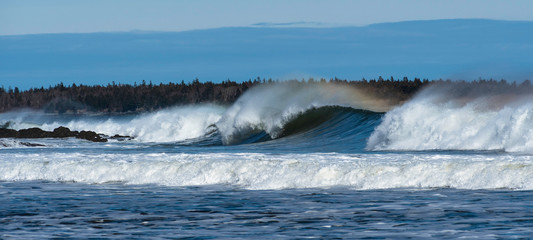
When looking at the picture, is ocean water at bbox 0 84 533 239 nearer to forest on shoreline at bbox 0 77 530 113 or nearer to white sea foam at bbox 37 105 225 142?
white sea foam at bbox 37 105 225 142

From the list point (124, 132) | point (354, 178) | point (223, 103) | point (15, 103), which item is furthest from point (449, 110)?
point (15, 103)

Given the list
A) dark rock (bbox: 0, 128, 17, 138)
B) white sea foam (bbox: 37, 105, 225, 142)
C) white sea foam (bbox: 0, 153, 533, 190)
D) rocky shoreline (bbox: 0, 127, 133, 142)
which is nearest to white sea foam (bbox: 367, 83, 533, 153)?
white sea foam (bbox: 0, 153, 533, 190)

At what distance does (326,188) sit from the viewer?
Result: 1579cm

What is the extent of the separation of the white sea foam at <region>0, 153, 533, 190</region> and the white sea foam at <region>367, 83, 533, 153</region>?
15.4 ft

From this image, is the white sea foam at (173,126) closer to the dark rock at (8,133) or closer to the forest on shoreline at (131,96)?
the dark rock at (8,133)

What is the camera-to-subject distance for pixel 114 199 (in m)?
14.7

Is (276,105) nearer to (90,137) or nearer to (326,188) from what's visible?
(90,137)

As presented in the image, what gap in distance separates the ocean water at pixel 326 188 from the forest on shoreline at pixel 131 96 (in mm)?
42300

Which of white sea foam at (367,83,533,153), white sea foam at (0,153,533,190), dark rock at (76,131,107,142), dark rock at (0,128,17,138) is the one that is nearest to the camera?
white sea foam at (0,153,533,190)

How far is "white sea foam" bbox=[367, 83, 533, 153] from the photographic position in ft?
77.4

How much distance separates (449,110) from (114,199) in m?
14.9

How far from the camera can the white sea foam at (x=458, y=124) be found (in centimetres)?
2359

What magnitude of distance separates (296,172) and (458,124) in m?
10.4

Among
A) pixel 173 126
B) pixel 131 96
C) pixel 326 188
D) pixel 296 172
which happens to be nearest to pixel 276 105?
pixel 173 126
